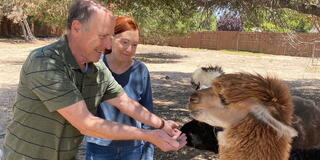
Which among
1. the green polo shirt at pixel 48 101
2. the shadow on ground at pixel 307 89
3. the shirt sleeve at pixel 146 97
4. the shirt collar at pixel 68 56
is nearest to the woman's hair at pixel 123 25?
the shirt sleeve at pixel 146 97

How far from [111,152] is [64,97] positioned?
44.3 inches

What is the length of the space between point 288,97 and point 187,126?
232 cm

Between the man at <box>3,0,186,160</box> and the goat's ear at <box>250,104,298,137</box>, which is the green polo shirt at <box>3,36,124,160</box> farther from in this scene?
the goat's ear at <box>250,104,298,137</box>

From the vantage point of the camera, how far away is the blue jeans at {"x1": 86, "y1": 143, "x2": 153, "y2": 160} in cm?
321

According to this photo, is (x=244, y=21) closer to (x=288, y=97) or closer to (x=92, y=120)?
(x=288, y=97)

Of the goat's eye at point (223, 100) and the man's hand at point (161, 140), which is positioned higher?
the goat's eye at point (223, 100)

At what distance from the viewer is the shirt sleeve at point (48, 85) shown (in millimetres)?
2189

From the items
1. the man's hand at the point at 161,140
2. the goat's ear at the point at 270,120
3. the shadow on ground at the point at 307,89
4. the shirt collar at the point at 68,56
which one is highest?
the shirt collar at the point at 68,56

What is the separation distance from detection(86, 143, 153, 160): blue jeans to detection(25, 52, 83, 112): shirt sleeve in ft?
3.55

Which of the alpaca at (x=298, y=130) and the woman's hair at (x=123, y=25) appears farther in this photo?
the alpaca at (x=298, y=130)

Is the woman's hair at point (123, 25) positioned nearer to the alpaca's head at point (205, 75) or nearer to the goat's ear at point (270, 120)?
the goat's ear at point (270, 120)

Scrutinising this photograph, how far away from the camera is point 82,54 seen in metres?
2.39

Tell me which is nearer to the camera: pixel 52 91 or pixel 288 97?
pixel 52 91

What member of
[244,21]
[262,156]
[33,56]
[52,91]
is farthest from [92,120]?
[244,21]
